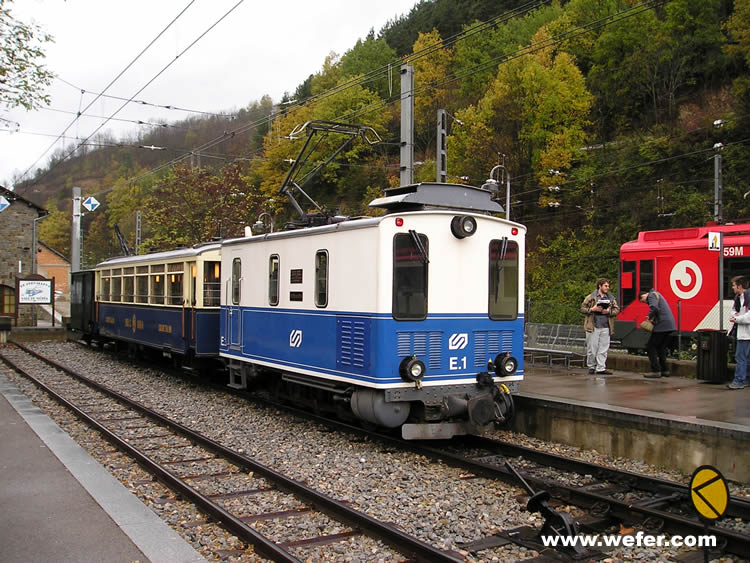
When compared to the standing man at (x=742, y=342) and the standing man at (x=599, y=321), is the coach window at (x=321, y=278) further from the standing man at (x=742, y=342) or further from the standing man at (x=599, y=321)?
the standing man at (x=742, y=342)

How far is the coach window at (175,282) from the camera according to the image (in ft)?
50.7

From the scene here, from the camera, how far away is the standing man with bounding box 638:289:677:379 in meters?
12.1

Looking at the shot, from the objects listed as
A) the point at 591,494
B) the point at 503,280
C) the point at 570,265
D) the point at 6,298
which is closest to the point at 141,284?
the point at 503,280

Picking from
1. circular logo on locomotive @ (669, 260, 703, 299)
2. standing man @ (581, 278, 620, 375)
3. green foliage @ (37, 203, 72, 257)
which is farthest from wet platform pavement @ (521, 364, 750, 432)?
green foliage @ (37, 203, 72, 257)

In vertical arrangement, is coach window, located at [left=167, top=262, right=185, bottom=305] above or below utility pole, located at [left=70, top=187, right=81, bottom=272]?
below

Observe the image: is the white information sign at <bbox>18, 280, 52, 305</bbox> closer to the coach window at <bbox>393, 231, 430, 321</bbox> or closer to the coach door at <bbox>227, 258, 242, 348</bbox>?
the coach door at <bbox>227, 258, 242, 348</bbox>

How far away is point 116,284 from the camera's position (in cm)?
2066

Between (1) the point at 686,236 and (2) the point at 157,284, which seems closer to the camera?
(2) the point at 157,284

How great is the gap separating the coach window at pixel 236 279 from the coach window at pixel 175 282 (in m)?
3.33

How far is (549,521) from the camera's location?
5.72 meters

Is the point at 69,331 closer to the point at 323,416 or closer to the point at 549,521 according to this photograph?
the point at 323,416

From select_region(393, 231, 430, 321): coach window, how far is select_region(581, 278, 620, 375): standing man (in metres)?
5.21

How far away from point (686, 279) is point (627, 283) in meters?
1.95

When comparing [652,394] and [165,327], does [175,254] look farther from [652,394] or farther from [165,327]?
[652,394]
